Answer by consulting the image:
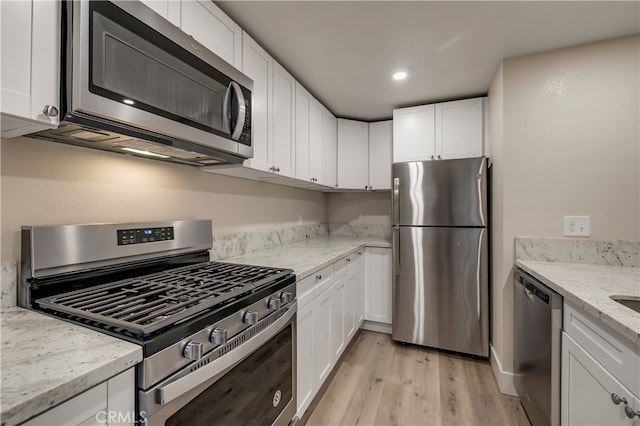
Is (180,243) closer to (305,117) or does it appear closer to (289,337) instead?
(289,337)

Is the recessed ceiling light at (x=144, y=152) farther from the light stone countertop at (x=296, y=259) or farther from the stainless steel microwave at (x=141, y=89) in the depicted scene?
the light stone countertop at (x=296, y=259)

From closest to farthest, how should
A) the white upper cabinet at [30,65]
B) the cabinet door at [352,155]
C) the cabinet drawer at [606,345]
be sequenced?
the white upper cabinet at [30,65]
the cabinet drawer at [606,345]
the cabinet door at [352,155]

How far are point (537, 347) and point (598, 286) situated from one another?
19.1 inches

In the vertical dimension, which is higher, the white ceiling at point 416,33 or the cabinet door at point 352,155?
the white ceiling at point 416,33

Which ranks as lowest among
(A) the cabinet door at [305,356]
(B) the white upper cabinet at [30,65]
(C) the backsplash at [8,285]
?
(A) the cabinet door at [305,356]

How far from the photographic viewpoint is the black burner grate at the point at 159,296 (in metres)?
0.81

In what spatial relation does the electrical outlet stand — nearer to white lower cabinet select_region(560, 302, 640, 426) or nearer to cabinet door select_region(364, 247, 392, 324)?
white lower cabinet select_region(560, 302, 640, 426)

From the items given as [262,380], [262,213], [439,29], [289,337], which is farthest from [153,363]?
[439,29]

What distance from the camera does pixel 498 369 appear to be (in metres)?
2.12

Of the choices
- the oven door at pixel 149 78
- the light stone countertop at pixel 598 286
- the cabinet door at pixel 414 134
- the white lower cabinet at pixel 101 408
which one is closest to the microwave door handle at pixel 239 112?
Answer: the oven door at pixel 149 78

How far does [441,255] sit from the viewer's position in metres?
2.48

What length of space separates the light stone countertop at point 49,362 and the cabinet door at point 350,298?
6.02ft

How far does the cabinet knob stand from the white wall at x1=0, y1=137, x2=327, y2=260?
1.08 ft

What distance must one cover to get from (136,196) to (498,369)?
104 inches
